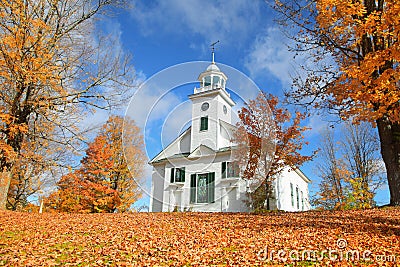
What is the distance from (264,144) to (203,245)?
38.3ft

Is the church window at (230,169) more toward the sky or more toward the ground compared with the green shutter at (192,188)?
more toward the sky

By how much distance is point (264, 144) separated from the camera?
1630 cm

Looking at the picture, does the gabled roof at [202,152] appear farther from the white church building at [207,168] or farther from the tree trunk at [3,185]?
the tree trunk at [3,185]

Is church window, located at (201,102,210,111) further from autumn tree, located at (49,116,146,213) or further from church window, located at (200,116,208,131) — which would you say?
autumn tree, located at (49,116,146,213)

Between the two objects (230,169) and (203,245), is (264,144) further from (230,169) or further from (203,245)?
(203,245)

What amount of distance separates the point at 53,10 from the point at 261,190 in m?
13.9

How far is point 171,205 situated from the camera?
2025 cm

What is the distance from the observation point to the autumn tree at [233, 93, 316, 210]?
623 inches

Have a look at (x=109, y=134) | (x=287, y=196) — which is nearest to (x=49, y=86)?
(x=109, y=134)

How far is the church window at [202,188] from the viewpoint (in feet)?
63.7

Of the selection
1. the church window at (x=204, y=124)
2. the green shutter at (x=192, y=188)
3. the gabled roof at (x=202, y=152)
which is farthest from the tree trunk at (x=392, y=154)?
the church window at (x=204, y=124)

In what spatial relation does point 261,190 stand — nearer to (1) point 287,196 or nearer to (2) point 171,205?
(1) point 287,196

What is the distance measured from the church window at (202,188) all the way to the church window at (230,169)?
33.4 inches

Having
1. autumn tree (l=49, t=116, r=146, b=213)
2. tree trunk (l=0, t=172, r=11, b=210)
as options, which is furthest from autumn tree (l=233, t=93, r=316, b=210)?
tree trunk (l=0, t=172, r=11, b=210)
